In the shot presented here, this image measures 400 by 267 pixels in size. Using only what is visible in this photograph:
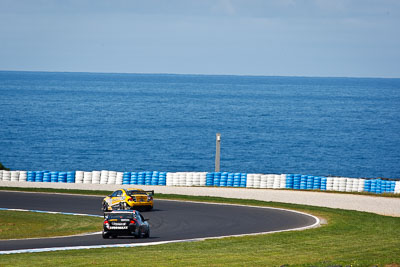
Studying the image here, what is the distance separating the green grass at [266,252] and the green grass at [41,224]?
7.36 meters

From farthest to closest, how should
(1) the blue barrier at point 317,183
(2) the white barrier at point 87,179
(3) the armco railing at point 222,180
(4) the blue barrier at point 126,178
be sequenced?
(2) the white barrier at point 87,179 < (4) the blue barrier at point 126,178 < (1) the blue barrier at point 317,183 < (3) the armco railing at point 222,180

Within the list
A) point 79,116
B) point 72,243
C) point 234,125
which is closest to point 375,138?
point 234,125

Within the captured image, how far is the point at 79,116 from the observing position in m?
186

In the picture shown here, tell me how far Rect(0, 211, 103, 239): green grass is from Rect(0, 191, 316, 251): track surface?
159cm

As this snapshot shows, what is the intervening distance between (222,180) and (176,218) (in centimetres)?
1922

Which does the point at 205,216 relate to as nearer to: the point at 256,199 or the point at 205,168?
the point at 256,199

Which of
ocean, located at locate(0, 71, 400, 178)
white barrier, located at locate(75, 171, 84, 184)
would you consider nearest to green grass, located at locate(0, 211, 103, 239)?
white barrier, located at locate(75, 171, 84, 184)

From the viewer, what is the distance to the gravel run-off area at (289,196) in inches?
1679

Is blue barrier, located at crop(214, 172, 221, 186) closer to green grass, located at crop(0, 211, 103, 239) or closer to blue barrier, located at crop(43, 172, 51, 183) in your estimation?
blue barrier, located at crop(43, 172, 51, 183)

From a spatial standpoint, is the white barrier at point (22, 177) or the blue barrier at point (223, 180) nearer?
the blue barrier at point (223, 180)

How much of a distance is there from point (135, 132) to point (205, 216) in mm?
116170

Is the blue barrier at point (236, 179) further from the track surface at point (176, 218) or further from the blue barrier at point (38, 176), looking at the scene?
the blue barrier at point (38, 176)

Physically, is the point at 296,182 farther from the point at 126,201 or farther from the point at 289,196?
the point at 126,201

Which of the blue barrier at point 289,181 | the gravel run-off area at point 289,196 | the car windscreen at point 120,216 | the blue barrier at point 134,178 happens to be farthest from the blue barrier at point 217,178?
the car windscreen at point 120,216
